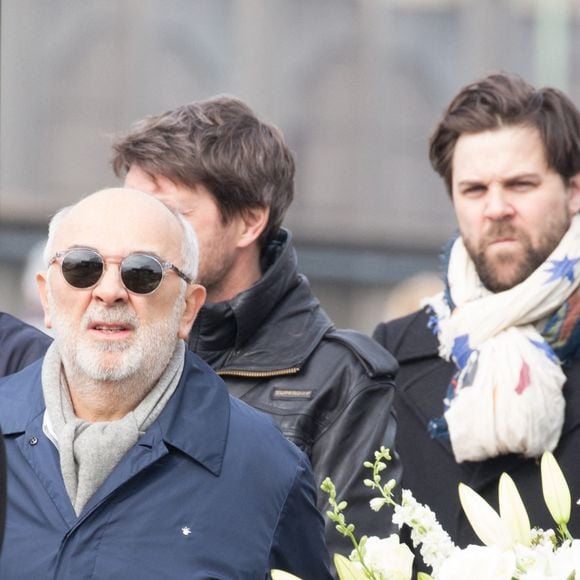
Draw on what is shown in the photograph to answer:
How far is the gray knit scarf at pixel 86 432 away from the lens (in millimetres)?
3207

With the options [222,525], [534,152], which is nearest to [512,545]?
[222,525]

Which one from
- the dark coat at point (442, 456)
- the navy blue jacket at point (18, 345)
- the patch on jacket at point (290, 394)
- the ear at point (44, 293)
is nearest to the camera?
the ear at point (44, 293)

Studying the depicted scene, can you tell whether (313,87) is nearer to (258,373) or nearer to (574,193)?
(574,193)

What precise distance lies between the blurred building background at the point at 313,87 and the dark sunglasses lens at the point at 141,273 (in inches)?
608

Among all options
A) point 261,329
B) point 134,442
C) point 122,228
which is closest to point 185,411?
point 134,442

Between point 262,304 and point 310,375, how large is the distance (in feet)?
0.83

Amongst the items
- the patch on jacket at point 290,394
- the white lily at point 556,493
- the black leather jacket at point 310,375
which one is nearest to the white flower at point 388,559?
the white lily at point 556,493

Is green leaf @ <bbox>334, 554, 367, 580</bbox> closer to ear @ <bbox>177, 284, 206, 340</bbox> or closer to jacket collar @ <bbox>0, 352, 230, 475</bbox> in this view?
jacket collar @ <bbox>0, 352, 230, 475</bbox>

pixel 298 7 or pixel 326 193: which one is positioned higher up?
pixel 298 7

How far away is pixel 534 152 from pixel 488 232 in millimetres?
271

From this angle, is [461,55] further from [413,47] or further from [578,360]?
[578,360]

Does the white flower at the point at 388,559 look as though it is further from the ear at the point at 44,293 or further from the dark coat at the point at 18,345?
the dark coat at the point at 18,345

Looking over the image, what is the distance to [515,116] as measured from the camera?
478 cm

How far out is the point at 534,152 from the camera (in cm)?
472
